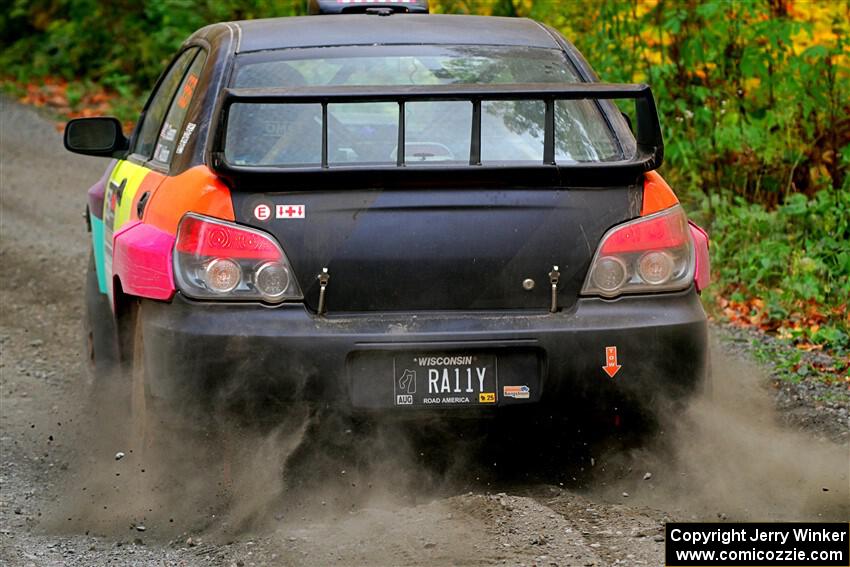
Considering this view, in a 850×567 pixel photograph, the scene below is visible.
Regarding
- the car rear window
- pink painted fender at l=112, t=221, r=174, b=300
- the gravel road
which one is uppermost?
the car rear window

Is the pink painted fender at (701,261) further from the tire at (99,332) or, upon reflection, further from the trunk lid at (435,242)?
the tire at (99,332)

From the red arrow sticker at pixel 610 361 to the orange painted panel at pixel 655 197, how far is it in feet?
1.48

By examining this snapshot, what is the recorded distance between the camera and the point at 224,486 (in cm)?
441

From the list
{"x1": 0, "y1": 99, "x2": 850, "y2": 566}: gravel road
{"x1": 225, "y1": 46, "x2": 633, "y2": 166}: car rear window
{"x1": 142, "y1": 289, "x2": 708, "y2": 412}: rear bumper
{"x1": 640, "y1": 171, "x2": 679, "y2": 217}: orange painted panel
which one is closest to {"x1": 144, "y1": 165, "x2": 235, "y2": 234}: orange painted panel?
{"x1": 225, "y1": 46, "x2": 633, "y2": 166}: car rear window

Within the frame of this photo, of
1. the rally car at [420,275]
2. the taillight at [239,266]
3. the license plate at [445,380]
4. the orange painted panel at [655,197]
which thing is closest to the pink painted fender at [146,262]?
the rally car at [420,275]

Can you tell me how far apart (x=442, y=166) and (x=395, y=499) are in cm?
110

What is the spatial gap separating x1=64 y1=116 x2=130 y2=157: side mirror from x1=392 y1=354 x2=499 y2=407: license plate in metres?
2.21

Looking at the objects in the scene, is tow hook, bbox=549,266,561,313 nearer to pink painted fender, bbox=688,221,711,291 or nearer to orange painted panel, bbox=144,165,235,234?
pink painted fender, bbox=688,221,711,291

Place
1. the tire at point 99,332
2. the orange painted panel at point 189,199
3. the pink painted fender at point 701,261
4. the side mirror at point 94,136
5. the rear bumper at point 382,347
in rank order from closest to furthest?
the rear bumper at point 382,347 < the orange painted panel at point 189,199 < the pink painted fender at point 701,261 < the side mirror at point 94,136 < the tire at point 99,332

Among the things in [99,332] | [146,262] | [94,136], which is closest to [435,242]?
[146,262]

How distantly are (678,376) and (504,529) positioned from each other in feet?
2.45

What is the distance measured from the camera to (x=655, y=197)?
4.34 meters

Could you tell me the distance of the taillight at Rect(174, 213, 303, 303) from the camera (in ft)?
13.7

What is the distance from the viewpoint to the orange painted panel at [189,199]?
166 inches
